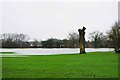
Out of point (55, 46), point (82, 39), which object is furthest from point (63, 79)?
point (55, 46)

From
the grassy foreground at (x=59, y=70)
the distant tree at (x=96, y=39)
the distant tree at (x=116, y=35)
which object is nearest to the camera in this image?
the grassy foreground at (x=59, y=70)

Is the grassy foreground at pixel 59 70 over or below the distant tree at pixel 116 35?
below

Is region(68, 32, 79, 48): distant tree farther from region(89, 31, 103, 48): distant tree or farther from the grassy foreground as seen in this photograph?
the grassy foreground

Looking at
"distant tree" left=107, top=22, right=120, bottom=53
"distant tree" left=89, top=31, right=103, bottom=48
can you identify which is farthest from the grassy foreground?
"distant tree" left=89, top=31, right=103, bottom=48

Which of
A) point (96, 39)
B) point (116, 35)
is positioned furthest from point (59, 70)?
point (96, 39)

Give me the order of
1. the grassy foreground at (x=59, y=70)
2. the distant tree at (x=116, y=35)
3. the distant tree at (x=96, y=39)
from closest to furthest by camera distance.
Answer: the grassy foreground at (x=59, y=70) → the distant tree at (x=116, y=35) → the distant tree at (x=96, y=39)

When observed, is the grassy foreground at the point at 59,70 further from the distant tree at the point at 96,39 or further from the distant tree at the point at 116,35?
the distant tree at the point at 96,39

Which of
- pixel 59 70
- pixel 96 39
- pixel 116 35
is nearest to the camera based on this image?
pixel 59 70

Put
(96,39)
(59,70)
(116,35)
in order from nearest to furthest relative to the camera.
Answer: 1. (59,70)
2. (116,35)
3. (96,39)

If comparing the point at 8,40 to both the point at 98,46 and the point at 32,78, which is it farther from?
the point at 32,78

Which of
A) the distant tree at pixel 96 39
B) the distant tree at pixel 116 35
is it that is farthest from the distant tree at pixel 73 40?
the distant tree at pixel 116 35

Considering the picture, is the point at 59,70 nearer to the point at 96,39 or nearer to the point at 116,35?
the point at 116,35

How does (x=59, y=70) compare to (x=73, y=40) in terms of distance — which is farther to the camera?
(x=73, y=40)

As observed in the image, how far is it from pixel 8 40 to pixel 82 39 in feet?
119
